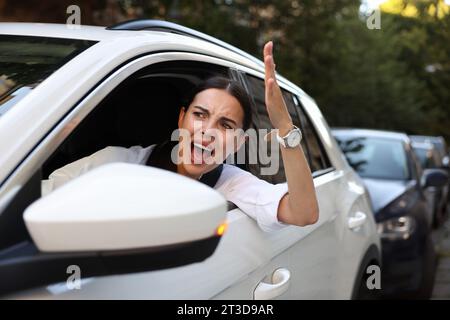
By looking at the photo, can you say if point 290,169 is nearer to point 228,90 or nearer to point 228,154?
point 228,154

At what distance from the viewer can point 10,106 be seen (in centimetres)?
155

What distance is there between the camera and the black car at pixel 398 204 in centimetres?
517

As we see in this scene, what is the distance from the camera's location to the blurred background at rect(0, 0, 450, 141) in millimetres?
7117

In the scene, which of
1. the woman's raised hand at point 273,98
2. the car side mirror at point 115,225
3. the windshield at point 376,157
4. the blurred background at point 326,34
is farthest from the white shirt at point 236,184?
the windshield at point 376,157

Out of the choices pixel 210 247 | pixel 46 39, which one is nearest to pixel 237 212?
pixel 210 247

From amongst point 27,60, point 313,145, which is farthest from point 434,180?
point 27,60

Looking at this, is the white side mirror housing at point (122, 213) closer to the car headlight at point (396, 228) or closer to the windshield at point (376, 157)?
the car headlight at point (396, 228)

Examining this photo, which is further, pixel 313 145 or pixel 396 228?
pixel 396 228

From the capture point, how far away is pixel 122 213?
117 cm

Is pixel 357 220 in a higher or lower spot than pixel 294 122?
lower

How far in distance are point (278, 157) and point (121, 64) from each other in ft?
2.73

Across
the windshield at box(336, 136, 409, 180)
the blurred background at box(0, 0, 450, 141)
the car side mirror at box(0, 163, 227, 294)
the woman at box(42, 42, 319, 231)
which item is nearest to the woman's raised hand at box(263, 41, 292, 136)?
the woman at box(42, 42, 319, 231)

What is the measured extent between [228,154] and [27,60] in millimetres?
665

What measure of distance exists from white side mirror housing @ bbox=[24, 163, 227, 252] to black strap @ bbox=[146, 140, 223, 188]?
0.73m
